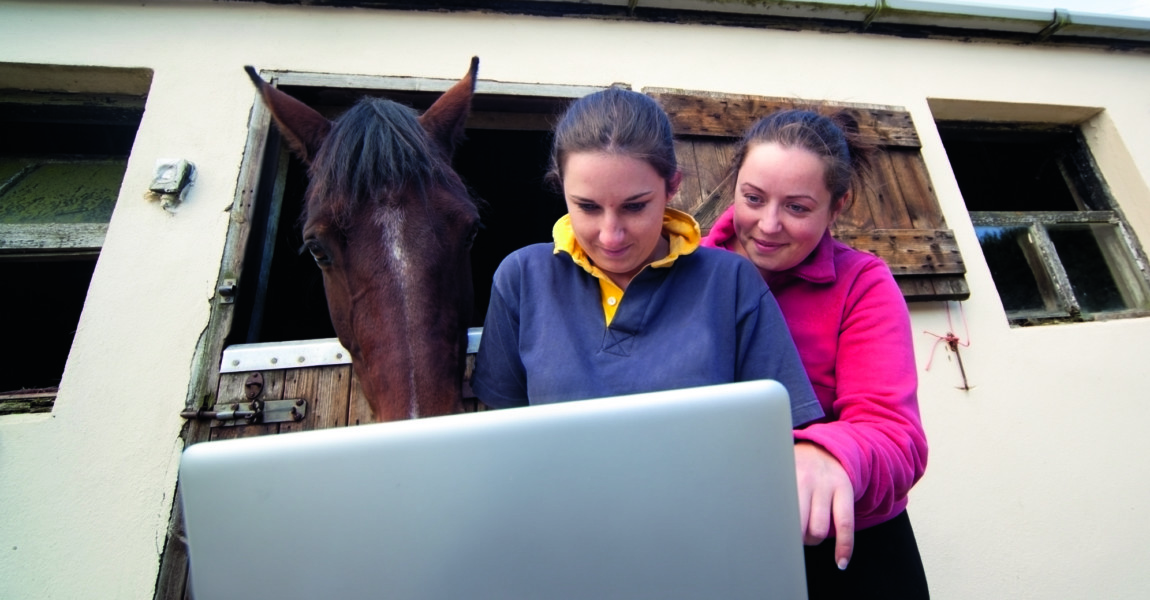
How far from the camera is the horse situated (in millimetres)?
1220

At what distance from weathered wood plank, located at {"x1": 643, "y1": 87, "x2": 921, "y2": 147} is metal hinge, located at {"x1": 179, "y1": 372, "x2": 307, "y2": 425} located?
2115 mm

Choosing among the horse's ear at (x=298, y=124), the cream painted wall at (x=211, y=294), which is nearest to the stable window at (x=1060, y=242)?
the cream painted wall at (x=211, y=294)

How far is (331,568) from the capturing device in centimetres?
39

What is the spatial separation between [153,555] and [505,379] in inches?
59.7

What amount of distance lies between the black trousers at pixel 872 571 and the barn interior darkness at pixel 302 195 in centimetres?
154

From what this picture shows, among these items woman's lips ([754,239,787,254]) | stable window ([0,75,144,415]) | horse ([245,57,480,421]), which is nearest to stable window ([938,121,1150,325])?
woman's lips ([754,239,787,254])

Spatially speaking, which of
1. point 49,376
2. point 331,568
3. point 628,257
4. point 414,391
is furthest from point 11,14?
point 331,568

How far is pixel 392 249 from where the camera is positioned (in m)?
1.33

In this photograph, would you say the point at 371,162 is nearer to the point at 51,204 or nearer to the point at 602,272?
the point at 602,272

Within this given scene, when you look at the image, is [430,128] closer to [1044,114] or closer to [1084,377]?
[1084,377]

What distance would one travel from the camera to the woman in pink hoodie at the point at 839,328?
787mm

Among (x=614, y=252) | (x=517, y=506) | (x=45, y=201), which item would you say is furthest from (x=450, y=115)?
(x=45, y=201)

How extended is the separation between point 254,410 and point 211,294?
53 centimetres

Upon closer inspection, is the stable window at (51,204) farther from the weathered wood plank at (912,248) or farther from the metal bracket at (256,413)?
the weathered wood plank at (912,248)
